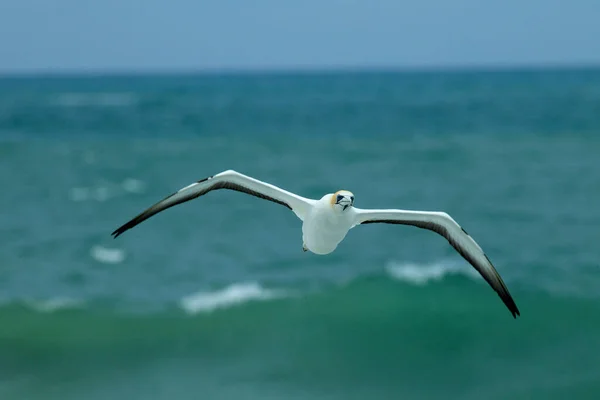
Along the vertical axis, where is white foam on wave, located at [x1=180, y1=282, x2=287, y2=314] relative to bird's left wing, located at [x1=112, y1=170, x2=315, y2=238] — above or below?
above

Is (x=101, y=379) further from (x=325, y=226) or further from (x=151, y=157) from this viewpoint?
(x=151, y=157)

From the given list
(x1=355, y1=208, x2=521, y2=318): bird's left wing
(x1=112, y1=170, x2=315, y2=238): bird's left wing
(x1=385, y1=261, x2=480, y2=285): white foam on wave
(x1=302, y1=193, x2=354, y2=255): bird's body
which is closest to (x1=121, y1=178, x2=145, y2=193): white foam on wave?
(x1=385, y1=261, x2=480, y2=285): white foam on wave

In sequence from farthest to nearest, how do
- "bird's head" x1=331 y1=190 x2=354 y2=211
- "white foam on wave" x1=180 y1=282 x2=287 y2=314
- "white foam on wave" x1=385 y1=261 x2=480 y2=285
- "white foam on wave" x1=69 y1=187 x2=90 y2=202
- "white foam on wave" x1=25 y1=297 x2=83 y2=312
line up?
"white foam on wave" x1=69 y1=187 x2=90 y2=202 → "white foam on wave" x1=385 y1=261 x2=480 y2=285 → "white foam on wave" x1=180 y1=282 x2=287 y2=314 → "white foam on wave" x1=25 y1=297 x2=83 y2=312 → "bird's head" x1=331 y1=190 x2=354 y2=211

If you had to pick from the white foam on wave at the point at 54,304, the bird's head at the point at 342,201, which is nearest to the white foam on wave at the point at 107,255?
the white foam on wave at the point at 54,304

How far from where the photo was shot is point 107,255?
31.5 meters

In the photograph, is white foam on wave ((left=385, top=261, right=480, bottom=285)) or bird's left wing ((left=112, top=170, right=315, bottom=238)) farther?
white foam on wave ((left=385, top=261, right=480, bottom=285))

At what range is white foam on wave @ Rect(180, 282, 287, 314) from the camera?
27.2 m

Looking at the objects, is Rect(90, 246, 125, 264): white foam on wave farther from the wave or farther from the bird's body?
the bird's body

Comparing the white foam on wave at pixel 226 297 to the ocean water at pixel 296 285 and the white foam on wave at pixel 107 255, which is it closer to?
the ocean water at pixel 296 285

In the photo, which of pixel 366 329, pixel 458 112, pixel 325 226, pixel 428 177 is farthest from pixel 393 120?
pixel 325 226

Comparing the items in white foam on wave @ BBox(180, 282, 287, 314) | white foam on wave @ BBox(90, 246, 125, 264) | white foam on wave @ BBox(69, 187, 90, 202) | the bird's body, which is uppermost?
white foam on wave @ BBox(69, 187, 90, 202)

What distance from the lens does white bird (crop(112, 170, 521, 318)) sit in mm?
13508

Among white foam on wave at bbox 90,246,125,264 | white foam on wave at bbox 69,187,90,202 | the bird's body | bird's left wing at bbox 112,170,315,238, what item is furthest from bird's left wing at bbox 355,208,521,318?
white foam on wave at bbox 69,187,90,202

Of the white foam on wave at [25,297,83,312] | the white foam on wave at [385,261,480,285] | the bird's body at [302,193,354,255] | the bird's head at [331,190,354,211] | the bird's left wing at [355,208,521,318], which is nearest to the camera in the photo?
the bird's head at [331,190,354,211]
